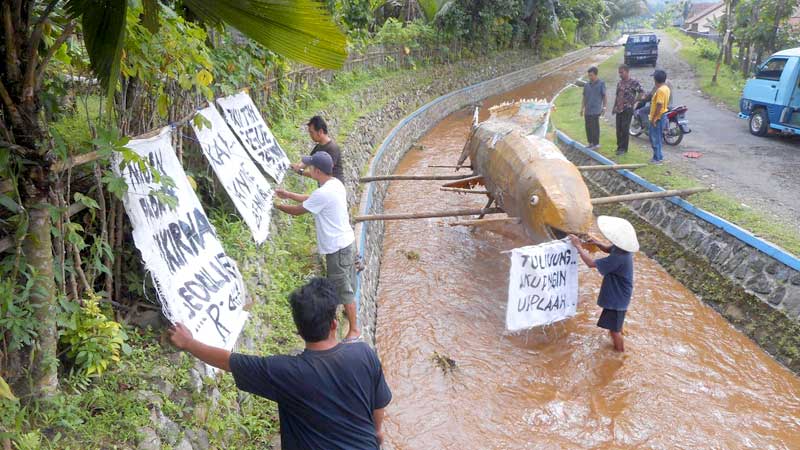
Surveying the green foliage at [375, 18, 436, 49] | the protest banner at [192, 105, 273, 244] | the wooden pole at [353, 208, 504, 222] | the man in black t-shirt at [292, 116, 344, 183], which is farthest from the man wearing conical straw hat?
the green foliage at [375, 18, 436, 49]

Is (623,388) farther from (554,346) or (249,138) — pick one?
(249,138)

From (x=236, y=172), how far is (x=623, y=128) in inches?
314

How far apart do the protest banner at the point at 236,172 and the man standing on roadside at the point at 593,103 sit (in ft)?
25.1

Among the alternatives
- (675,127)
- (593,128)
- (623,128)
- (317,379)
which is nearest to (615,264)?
(317,379)

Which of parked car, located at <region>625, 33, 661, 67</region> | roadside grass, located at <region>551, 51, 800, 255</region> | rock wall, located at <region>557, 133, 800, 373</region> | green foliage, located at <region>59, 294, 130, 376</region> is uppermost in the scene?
parked car, located at <region>625, 33, 661, 67</region>

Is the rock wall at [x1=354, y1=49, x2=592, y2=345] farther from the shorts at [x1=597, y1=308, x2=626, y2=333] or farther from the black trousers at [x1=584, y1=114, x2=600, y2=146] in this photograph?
the black trousers at [x1=584, y1=114, x2=600, y2=146]

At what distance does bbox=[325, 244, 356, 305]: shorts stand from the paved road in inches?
235

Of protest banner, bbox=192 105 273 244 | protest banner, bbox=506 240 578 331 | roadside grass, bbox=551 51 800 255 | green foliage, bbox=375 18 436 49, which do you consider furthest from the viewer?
green foliage, bbox=375 18 436 49

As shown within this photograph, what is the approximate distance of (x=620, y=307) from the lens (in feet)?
18.1

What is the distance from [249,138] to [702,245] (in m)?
6.13

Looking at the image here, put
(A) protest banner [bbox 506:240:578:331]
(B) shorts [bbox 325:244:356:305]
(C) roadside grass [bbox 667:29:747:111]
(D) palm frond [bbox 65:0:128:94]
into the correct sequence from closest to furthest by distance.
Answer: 1. (D) palm frond [bbox 65:0:128:94]
2. (B) shorts [bbox 325:244:356:305]
3. (A) protest banner [bbox 506:240:578:331]
4. (C) roadside grass [bbox 667:29:747:111]

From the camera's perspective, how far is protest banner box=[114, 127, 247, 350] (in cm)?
309

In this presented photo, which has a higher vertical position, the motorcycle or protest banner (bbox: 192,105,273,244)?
protest banner (bbox: 192,105,273,244)

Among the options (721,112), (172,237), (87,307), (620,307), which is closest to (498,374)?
(620,307)
